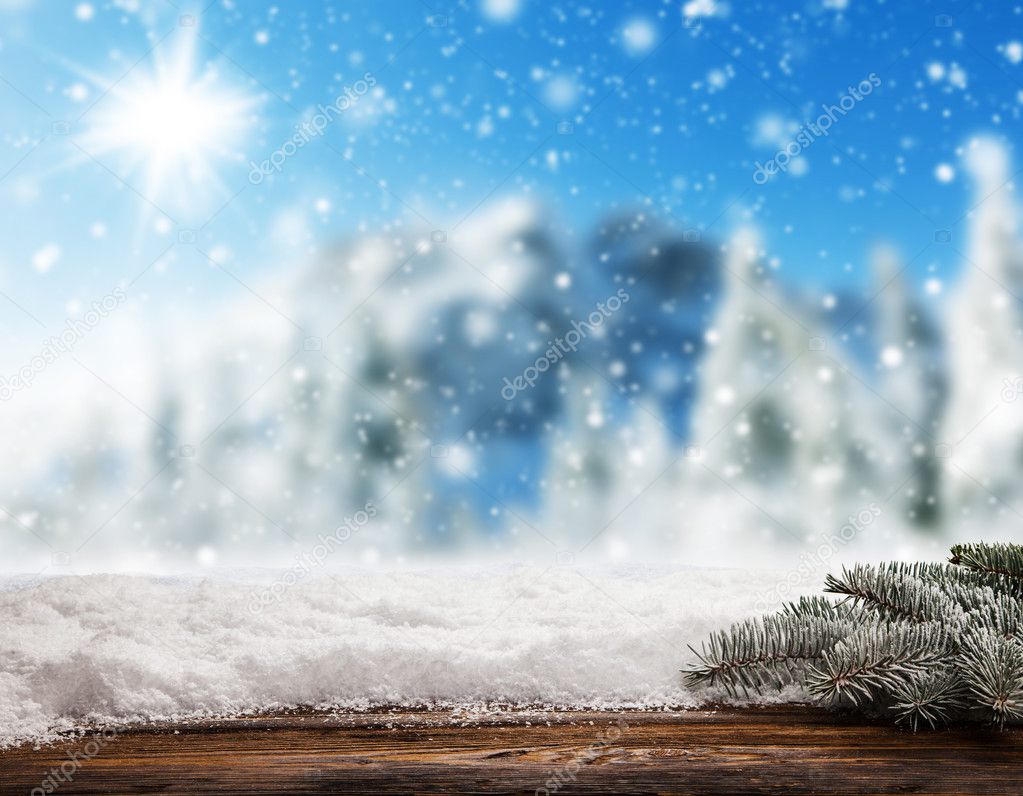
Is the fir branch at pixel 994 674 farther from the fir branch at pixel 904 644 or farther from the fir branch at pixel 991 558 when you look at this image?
the fir branch at pixel 991 558

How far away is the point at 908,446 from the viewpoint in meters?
2.13

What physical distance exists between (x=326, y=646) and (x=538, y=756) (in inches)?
16.1

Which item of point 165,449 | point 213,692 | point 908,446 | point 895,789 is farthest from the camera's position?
point 908,446

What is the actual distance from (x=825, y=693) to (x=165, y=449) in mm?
1606

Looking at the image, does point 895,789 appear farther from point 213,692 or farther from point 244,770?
point 213,692

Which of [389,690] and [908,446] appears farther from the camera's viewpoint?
[908,446]

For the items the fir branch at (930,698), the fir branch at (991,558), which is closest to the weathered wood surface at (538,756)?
the fir branch at (930,698)

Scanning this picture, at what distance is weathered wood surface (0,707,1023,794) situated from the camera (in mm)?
820

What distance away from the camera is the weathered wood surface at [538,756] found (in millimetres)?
820

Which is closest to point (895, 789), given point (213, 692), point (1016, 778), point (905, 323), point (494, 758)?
point (1016, 778)

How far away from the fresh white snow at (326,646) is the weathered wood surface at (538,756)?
6cm

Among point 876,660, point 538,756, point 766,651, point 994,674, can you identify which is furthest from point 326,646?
point 994,674

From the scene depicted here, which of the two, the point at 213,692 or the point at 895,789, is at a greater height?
the point at 213,692

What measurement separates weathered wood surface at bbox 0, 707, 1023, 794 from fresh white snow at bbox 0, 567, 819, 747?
64mm
